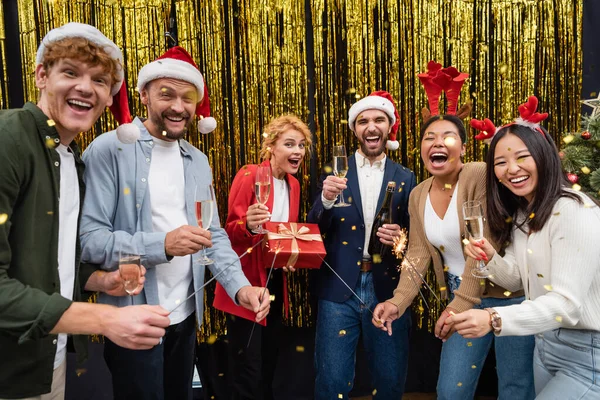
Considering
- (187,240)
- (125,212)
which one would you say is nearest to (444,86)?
(187,240)

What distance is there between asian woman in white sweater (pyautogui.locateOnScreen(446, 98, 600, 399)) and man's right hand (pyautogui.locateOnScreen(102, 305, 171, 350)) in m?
1.00

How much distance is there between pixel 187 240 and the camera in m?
1.83

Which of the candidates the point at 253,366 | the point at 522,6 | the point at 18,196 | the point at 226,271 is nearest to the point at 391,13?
the point at 522,6

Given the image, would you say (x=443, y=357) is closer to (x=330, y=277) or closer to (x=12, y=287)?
(x=330, y=277)

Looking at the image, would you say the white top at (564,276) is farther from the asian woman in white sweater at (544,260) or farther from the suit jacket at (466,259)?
the suit jacket at (466,259)

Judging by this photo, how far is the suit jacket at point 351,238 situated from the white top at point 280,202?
0.17 m

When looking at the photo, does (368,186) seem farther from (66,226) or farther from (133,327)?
(133,327)

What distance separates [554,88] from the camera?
11.4 feet

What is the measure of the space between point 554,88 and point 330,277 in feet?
7.08

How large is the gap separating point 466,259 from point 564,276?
55 cm

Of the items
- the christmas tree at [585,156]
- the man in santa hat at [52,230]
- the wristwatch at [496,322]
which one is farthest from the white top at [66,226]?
the christmas tree at [585,156]

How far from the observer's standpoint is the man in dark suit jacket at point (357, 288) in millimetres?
2643

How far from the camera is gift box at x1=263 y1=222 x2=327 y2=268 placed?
244 centimetres

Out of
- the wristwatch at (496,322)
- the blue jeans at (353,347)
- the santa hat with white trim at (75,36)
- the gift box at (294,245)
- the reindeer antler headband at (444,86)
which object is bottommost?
the blue jeans at (353,347)
